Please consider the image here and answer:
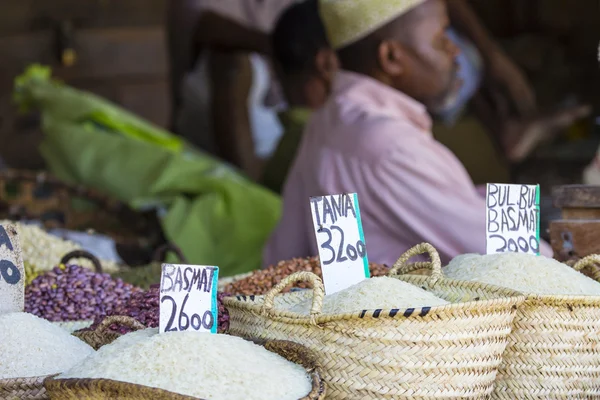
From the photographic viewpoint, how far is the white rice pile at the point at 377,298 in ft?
4.44

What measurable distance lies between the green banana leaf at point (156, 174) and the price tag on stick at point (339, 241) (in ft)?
5.91

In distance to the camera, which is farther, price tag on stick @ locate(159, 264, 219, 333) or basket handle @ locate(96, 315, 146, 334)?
basket handle @ locate(96, 315, 146, 334)

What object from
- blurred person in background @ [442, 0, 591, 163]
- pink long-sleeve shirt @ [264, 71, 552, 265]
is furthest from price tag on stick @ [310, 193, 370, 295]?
blurred person in background @ [442, 0, 591, 163]

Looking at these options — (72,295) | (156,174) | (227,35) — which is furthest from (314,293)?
(227,35)

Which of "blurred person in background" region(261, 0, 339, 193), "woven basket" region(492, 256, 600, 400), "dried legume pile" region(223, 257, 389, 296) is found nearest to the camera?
"woven basket" region(492, 256, 600, 400)

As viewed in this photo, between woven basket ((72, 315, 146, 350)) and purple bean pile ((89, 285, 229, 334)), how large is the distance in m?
0.04

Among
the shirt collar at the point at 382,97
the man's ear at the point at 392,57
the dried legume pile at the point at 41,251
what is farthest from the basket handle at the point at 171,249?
the man's ear at the point at 392,57

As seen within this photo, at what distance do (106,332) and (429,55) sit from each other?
1.40m

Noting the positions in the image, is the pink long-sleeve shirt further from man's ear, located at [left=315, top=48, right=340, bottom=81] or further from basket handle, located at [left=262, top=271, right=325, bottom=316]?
basket handle, located at [left=262, top=271, right=325, bottom=316]

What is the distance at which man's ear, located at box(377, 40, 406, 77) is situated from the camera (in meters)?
2.57

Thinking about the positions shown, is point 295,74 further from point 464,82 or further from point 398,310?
point 398,310

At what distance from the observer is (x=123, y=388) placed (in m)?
1.18

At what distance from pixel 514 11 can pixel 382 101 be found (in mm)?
3199

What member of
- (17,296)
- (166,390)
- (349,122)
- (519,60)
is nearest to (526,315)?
(166,390)
